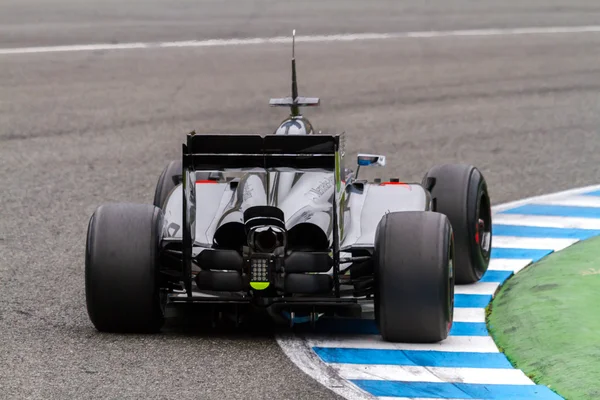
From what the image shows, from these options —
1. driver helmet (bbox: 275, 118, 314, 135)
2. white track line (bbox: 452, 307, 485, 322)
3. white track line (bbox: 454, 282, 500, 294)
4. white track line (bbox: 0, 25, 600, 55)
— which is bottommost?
white track line (bbox: 452, 307, 485, 322)

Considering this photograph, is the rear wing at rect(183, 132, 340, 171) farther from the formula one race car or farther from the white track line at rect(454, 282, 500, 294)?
the white track line at rect(454, 282, 500, 294)

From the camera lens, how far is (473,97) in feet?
63.1

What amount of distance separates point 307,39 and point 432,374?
54.8ft

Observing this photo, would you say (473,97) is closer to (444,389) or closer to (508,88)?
(508,88)

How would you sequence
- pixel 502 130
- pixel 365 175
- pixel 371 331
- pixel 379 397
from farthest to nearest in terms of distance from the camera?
pixel 502 130
pixel 365 175
pixel 371 331
pixel 379 397

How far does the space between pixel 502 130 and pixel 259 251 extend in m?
9.82

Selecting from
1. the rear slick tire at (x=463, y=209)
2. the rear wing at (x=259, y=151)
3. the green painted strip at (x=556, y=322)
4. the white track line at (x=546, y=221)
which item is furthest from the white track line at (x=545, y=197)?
the rear wing at (x=259, y=151)

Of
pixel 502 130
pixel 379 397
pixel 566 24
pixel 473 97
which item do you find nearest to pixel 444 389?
pixel 379 397

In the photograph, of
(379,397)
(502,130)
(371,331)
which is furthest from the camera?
(502,130)

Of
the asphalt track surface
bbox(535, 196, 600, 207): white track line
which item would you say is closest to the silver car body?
the asphalt track surface

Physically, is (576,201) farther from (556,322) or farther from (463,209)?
(556,322)

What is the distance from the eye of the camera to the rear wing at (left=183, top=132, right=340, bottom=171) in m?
8.00

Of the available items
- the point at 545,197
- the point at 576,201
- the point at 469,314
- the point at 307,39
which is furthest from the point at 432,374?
the point at 307,39

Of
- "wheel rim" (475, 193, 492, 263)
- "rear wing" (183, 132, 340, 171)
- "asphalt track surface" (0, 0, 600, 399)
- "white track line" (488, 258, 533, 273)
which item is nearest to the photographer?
"asphalt track surface" (0, 0, 600, 399)
